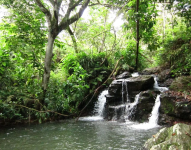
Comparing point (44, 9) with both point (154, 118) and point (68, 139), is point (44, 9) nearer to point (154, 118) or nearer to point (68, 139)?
point (68, 139)

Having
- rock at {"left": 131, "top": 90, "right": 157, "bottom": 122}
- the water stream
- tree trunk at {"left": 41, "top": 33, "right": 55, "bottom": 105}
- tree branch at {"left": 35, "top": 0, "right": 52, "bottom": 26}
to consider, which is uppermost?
tree branch at {"left": 35, "top": 0, "right": 52, "bottom": 26}

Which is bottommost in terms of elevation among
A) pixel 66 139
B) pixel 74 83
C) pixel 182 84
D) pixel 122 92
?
pixel 66 139

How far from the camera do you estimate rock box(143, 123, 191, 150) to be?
11.3 ft

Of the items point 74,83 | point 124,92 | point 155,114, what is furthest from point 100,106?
point 155,114

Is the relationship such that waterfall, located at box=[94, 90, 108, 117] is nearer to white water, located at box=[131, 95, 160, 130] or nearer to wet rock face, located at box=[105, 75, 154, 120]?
wet rock face, located at box=[105, 75, 154, 120]

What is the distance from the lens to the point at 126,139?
204 inches

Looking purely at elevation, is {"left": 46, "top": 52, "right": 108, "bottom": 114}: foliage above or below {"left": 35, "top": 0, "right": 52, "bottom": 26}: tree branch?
below

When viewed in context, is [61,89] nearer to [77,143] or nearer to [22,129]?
[22,129]

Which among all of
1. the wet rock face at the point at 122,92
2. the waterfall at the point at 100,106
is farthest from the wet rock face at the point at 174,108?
the waterfall at the point at 100,106

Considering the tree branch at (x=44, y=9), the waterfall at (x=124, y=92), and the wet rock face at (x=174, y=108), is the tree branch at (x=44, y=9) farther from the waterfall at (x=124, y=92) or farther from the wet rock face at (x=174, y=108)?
the wet rock face at (x=174, y=108)

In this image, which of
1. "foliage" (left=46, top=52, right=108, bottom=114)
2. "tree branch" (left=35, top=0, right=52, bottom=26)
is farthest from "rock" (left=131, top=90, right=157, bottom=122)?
"tree branch" (left=35, top=0, right=52, bottom=26)

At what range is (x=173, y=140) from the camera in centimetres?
361

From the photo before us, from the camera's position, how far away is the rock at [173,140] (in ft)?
11.3

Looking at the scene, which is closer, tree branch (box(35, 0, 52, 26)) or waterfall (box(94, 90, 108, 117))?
tree branch (box(35, 0, 52, 26))
